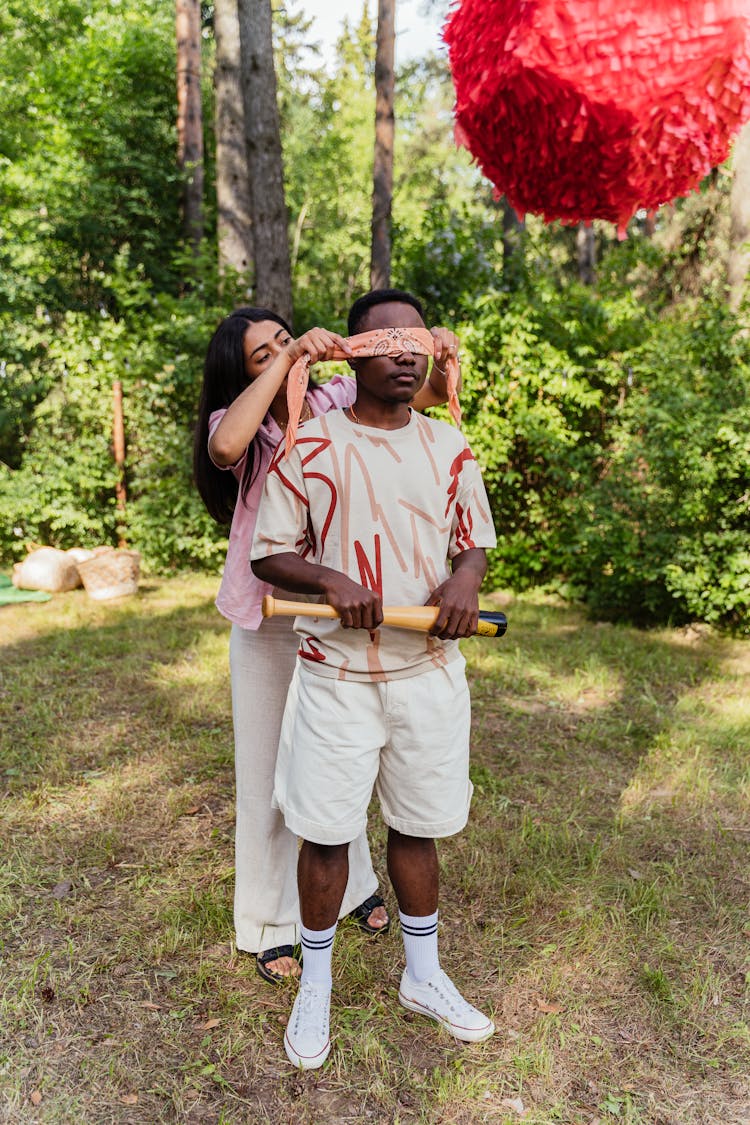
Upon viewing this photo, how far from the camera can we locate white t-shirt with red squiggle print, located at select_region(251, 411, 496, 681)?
1.86 m

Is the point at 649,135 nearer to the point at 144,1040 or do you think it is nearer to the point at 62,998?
the point at 144,1040

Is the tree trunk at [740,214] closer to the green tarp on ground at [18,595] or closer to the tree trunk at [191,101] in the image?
the green tarp on ground at [18,595]

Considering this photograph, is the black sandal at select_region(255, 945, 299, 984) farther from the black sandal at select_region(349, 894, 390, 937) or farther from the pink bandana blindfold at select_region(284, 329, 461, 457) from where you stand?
the pink bandana blindfold at select_region(284, 329, 461, 457)

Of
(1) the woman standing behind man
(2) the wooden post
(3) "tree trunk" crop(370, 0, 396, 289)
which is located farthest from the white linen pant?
(3) "tree trunk" crop(370, 0, 396, 289)

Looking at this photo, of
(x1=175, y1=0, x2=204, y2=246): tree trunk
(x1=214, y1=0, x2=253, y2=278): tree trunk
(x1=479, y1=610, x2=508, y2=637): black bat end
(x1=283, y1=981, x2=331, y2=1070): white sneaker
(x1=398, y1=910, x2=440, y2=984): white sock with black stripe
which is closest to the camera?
(x1=479, y1=610, x2=508, y2=637): black bat end

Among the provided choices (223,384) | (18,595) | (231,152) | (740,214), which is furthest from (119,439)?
(223,384)

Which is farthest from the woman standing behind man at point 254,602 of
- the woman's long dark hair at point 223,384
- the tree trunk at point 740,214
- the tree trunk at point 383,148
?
the tree trunk at point 383,148

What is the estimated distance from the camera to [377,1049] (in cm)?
206

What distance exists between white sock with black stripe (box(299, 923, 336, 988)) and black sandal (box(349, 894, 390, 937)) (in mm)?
468

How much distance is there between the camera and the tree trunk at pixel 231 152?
8383 millimetres

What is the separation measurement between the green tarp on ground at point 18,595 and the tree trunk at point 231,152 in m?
Answer: 3.45

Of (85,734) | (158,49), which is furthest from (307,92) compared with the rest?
(85,734)

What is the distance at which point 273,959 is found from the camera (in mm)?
2393

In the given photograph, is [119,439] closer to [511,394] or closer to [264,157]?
[264,157]
